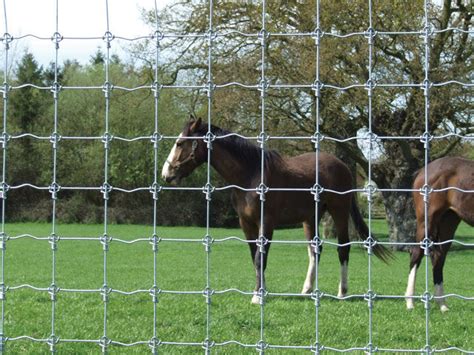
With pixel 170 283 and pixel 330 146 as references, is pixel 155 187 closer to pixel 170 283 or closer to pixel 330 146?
pixel 170 283

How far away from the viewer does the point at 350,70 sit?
2170 cm

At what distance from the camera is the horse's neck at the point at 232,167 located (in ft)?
29.8

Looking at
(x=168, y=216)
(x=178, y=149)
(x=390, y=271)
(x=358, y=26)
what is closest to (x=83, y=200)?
(x=168, y=216)

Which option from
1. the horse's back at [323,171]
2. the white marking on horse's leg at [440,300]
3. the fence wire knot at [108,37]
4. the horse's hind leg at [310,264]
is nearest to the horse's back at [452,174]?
the horse's back at [323,171]

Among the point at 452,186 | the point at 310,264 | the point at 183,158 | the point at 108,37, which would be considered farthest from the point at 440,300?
the point at 108,37

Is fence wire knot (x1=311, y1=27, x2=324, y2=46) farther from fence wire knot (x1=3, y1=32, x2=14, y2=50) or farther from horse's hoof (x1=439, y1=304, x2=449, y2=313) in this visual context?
horse's hoof (x1=439, y1=304, x2=449, y2=313)

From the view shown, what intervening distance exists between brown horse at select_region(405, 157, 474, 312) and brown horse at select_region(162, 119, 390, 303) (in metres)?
1.02

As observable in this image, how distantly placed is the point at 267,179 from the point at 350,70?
517 inches

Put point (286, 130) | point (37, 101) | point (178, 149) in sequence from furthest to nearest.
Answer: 1. point (37, 101)
2. point (286, 130)
3. point (178, 149)

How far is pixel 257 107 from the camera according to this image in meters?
21.8

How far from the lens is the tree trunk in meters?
23.7

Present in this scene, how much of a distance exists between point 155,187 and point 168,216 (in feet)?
106

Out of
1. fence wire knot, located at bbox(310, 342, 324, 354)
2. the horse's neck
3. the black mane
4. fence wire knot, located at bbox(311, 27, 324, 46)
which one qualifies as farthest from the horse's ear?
fence wire knot, located at bbox(310, 342, 324, 354)

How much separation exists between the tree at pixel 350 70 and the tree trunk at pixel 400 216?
3 centimetres
